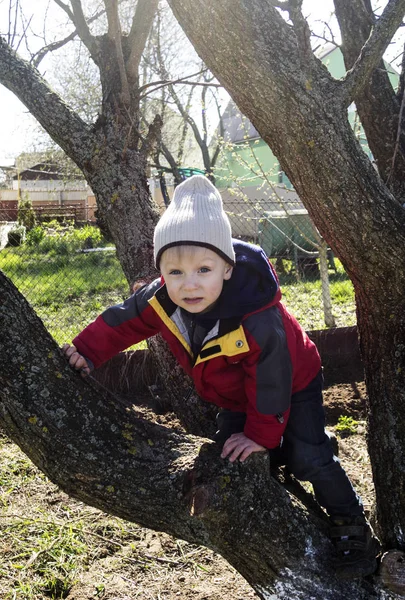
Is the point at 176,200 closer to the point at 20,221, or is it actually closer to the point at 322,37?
the point at 322,37

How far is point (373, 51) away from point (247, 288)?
950 millimetres

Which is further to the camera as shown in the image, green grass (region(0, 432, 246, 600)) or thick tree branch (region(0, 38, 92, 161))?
thick tree branch (region(0, 38, 92, 161))

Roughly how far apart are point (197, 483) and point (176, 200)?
0.91m

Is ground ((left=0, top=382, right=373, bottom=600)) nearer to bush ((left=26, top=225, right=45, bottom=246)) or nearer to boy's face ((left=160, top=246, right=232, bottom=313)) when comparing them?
boy's face ((left=160, top=246, right=232, bottom=313))

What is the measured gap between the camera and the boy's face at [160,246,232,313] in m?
1.84

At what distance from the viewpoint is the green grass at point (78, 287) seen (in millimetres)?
7168

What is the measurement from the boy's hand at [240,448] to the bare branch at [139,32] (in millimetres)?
2259

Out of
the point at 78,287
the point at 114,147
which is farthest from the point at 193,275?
the point at 78,287

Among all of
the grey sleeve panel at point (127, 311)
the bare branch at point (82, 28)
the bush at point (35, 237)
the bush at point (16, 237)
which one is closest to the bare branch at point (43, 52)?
the bare branch at point (82, 28)

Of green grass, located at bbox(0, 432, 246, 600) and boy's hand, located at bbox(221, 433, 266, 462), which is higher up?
boy's hand, located at bbox(221, 433, 266, 462)

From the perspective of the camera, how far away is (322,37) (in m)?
2.60

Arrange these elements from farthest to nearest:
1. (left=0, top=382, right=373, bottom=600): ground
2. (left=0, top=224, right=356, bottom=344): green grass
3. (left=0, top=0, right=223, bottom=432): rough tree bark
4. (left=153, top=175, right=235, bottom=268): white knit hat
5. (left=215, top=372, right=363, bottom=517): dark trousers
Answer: (left=0, top=224, right=356, bottom=344): green grass, (left=0, top=0, right=223, bottom=432): rough tree bark, (left=0, top=382, right=373, bottom=600): ground, (left=215, top=372, right=363, bottom=517): dark trousers, (left=153, top=175, right=235, bottom=268): white knit hat

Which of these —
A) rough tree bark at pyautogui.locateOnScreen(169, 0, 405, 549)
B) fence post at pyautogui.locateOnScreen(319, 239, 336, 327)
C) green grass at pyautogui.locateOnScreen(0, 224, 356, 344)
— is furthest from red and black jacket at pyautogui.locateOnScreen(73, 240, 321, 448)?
fence post at pyautogui.locateOnScreen(319, 239, 336, 327)

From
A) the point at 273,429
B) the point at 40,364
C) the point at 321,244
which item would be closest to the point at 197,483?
the point at 273,429
